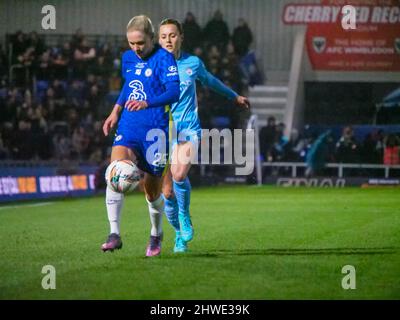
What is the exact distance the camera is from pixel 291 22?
28750 millimetres

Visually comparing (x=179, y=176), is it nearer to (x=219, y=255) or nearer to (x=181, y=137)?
(x=181, y=137)

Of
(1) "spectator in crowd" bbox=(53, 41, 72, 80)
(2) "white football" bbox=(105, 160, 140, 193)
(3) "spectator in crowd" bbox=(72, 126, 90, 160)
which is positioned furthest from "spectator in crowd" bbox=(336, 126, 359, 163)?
(2) "white football" bbox=(105, 160, 140, 193)

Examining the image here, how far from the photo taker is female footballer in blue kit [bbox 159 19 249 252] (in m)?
9.39

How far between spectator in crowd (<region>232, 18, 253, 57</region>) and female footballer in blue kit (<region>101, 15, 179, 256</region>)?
1729 centimetres

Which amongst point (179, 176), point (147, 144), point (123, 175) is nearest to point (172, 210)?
point (179, 176)

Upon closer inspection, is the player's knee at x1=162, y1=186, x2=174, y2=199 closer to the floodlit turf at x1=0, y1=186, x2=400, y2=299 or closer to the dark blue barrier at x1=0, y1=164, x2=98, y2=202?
the floodlit turf at x1=0, y1=186, x2=400, y2=299

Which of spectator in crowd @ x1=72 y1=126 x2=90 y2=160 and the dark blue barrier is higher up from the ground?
spectator in crowd @ x1=72 y1=126 x2=90 y2=160

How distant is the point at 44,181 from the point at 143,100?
484 inches

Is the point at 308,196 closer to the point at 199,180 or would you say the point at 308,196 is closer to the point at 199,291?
the point at 199,180

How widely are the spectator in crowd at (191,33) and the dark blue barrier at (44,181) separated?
18.9 feet

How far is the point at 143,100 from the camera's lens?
856cm

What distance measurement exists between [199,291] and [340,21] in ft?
71.6

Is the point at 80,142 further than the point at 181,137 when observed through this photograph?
Yes

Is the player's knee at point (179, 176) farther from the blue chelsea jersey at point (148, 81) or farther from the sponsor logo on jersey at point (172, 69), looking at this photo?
the sponsor logo on jersey at point (172, 69)
